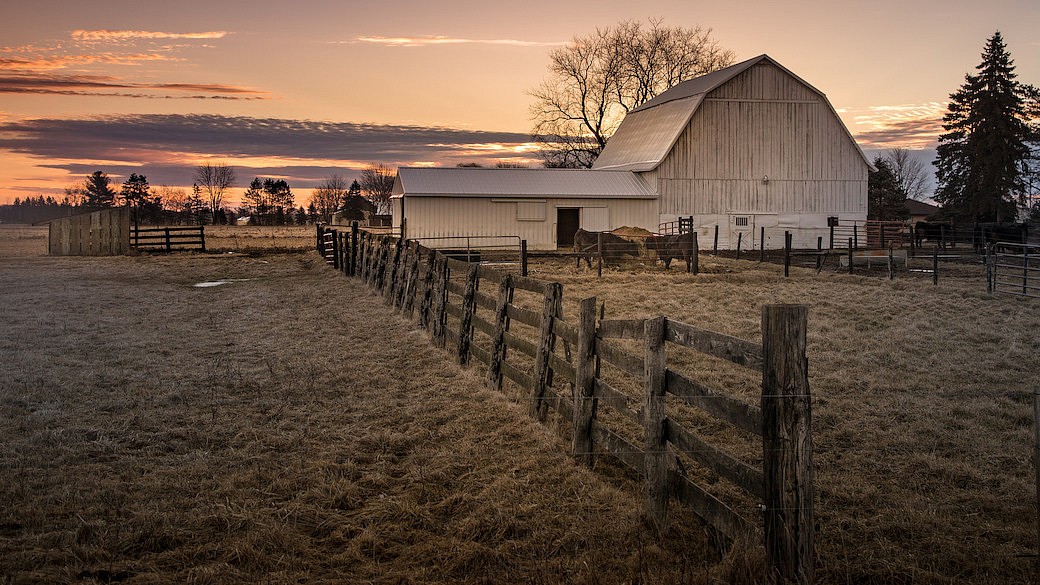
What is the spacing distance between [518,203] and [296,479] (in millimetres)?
33903

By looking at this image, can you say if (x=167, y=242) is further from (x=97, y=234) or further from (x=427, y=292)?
(x=427, y=292)

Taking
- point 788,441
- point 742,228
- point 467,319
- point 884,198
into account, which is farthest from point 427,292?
point 884,198

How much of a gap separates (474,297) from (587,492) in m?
5.42

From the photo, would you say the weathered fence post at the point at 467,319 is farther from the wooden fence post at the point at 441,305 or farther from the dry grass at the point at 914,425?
the dry grass at the point at 914,425

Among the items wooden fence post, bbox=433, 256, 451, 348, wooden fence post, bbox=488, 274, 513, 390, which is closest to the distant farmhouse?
wooden fence post, bbox=433, 256, 451, 348

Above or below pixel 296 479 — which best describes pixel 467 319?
above

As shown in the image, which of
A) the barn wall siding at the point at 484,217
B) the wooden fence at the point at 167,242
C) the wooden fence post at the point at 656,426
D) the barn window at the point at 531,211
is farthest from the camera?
the wooden fence at the point at 167,242

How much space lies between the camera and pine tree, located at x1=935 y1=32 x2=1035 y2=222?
2185 inches

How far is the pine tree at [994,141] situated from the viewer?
55.5 metres

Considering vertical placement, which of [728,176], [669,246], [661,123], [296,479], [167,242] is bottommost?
[296,479]

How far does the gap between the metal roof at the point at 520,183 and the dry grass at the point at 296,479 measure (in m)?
26.5

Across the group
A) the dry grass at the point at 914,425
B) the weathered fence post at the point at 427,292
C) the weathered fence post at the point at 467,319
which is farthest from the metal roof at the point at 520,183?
the weathered fence post at the point at 467,319

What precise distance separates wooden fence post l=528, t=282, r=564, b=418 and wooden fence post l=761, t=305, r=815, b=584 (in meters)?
3.73

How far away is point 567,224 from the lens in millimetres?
41875
